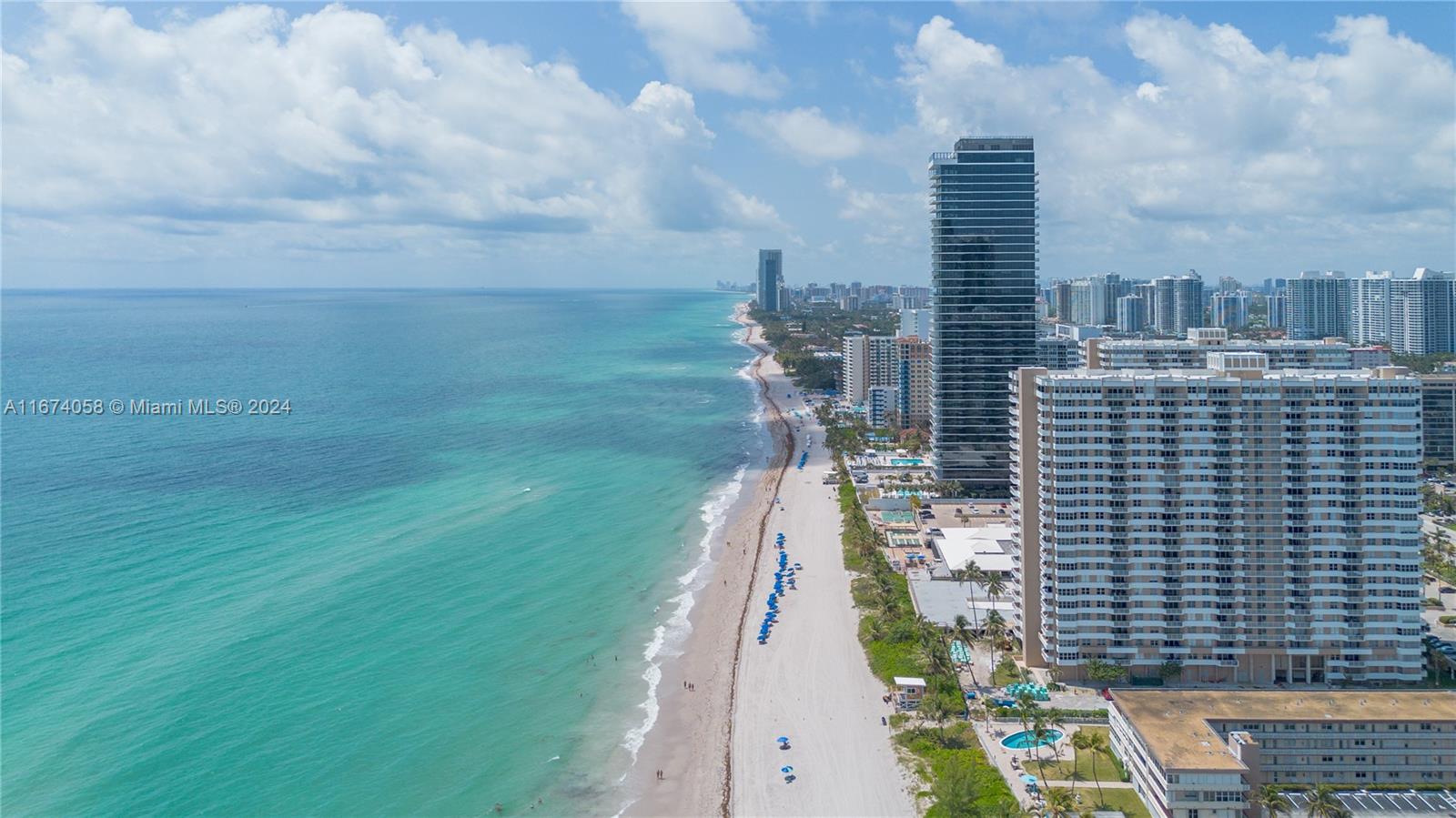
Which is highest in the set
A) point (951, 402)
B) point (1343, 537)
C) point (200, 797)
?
point (951, 402)

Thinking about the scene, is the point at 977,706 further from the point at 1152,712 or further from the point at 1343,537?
the point at 1343,537

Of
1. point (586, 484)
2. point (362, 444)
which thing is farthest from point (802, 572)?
point (362, 444)

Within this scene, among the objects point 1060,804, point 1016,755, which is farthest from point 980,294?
point 1060,804

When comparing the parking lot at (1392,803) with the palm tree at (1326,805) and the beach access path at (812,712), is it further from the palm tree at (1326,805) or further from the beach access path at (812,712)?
the beach access path at (812,712)

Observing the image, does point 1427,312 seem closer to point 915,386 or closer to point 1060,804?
point 915,386

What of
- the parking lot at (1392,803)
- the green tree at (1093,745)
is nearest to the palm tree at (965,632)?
the green tree at (1093,745)
